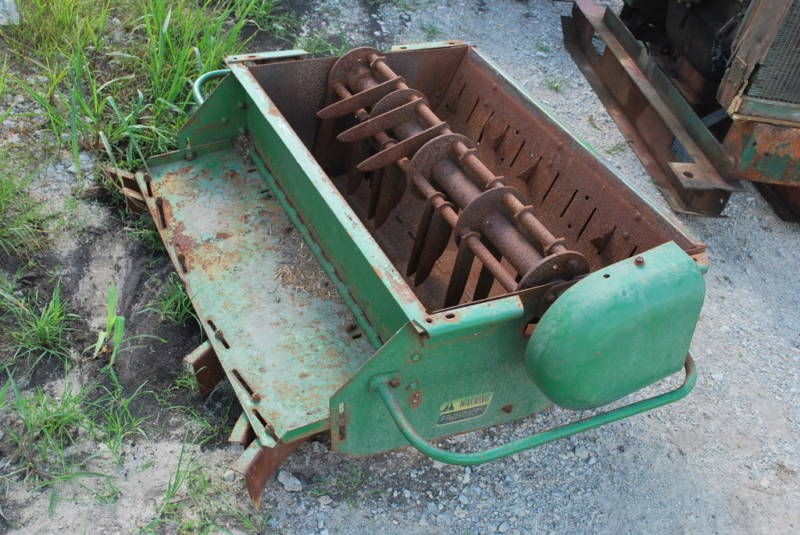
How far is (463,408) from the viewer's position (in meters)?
2.24

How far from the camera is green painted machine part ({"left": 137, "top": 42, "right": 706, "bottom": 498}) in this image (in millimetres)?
1929

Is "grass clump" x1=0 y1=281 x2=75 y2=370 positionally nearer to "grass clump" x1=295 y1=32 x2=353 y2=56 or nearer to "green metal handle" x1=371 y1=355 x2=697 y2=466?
"green metal handle" x1=371 y1=355 x2=697 y2=466

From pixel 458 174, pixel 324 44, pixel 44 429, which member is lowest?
pixel 44 429

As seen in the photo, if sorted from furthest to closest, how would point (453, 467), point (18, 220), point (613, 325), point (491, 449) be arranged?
point (18, 220)
point (453, 467)
point (491, 449)
point (613, 325)

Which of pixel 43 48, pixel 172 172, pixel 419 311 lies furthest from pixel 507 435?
pixel 43 48

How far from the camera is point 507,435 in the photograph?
2.61m

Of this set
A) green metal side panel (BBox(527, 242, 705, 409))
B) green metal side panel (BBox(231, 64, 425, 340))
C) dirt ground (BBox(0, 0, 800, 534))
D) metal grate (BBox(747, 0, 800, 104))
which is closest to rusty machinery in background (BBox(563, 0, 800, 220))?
metal grate (BBox(747, 0, 800, 104))

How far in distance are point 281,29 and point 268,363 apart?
2665 mm

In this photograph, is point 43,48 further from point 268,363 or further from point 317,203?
point 268,363

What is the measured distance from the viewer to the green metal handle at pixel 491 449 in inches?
74.5

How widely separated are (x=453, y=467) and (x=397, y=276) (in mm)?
789

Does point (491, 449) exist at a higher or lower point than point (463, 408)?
higher

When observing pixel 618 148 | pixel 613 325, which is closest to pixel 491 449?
pixel 613 325

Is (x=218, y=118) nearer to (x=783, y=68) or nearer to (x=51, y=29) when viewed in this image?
(x=51, y=29)
